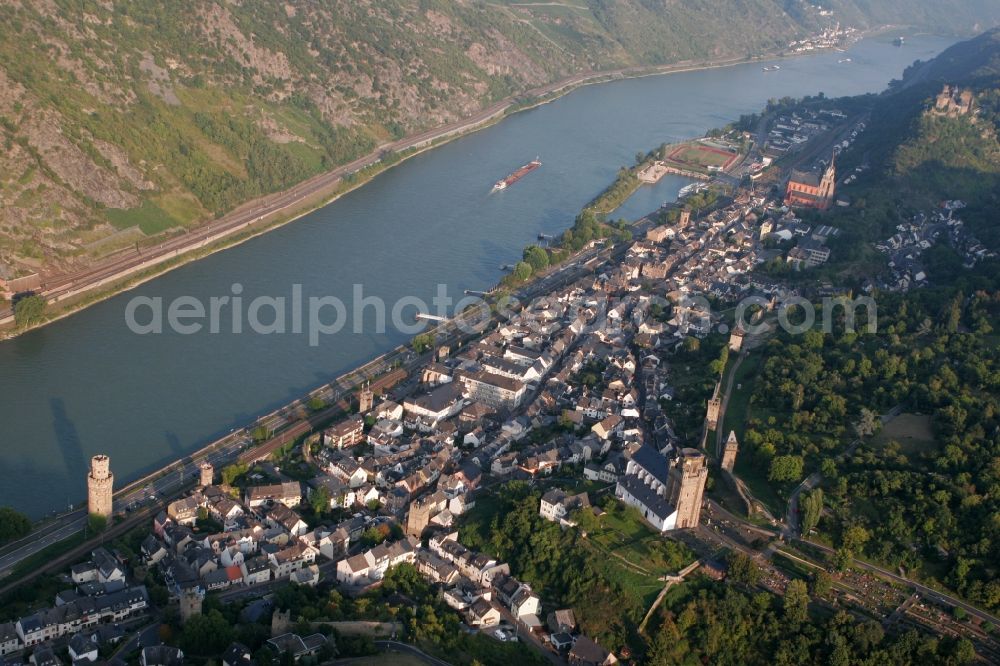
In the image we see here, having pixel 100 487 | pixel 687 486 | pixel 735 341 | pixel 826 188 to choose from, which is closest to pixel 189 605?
pixel 100 487

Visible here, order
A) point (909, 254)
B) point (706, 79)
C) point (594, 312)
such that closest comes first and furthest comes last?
1. point (594, 312)
2. point (909, 254)
3. point (706, 79)

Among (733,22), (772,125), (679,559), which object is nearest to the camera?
(679,559)

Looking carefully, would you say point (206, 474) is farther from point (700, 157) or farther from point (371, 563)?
point (700, 157)

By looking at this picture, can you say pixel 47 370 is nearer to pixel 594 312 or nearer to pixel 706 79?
pixel 594 312

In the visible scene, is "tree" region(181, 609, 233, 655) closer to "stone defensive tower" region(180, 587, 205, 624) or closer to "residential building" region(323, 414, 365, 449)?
"stone defensive tower" region(180, 587, 205, 624)

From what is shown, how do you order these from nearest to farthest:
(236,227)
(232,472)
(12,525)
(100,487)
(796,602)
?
(796,602)
(12,525)
(100,487)
(232,472)
(236,227)

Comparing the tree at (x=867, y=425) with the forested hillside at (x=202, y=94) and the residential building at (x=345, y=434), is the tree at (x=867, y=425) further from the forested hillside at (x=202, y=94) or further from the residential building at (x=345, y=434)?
the forested hillside at (x=202, y=94)

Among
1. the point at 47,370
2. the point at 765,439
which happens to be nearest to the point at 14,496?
the point at 47,370
